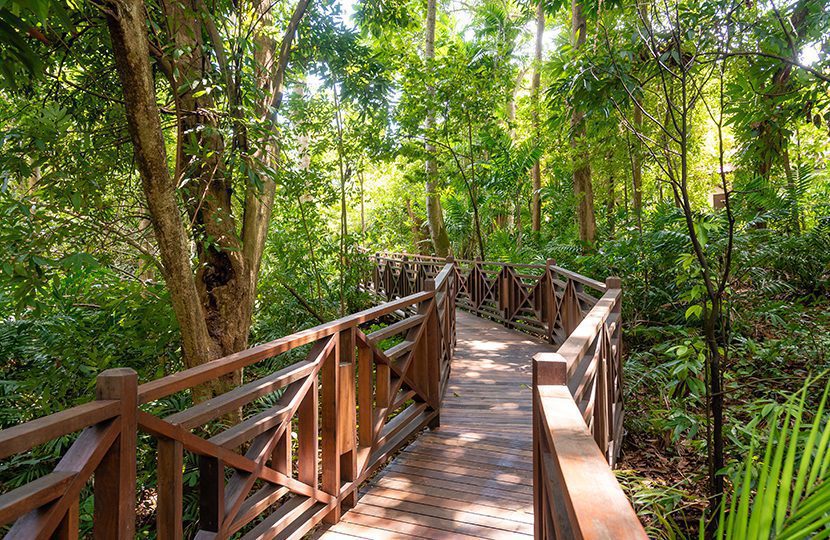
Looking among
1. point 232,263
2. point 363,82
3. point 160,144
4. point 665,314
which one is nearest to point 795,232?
point 665,314

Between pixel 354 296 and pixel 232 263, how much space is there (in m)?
5.21

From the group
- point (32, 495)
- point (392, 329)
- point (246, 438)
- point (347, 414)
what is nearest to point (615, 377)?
point (392, 329)

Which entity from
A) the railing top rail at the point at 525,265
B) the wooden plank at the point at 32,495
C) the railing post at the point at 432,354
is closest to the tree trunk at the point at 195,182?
the railing post at the point at 432,354

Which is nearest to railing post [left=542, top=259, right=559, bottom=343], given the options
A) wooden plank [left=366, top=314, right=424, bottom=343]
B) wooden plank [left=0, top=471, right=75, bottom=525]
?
wooden plank [left=366, top=314, right=424, bottom=343]

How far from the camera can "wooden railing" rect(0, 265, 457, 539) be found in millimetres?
1505

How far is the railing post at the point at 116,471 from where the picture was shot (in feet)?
5.49

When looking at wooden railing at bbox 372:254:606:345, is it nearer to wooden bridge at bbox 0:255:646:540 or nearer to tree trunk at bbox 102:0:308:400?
wooden bridge at bbox 0:255:646:540

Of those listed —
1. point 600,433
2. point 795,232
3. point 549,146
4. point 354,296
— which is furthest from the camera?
point 549,146

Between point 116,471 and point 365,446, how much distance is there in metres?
2.01

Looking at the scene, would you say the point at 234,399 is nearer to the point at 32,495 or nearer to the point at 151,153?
the point at 32,495

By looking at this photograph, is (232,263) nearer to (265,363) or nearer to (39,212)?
(39,212)

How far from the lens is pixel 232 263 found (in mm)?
4930

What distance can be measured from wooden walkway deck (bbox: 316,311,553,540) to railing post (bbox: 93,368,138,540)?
156 cm

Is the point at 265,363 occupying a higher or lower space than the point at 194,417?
lower
